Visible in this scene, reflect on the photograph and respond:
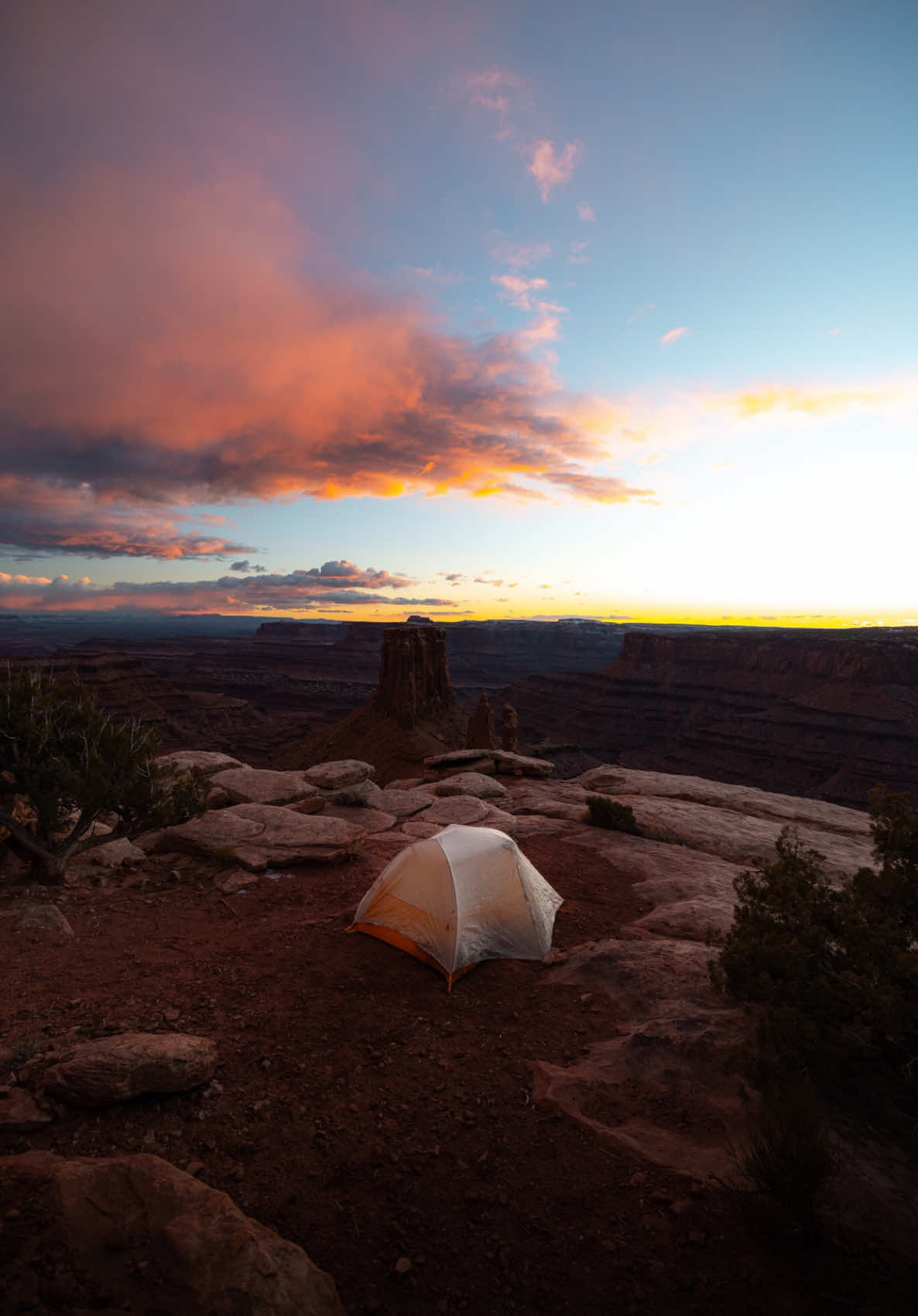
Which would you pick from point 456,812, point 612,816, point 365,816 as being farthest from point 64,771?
point 612,816

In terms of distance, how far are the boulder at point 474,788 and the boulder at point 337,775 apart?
2.77 metres

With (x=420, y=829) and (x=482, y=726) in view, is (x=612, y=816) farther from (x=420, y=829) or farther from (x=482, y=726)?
(x=482, y=726)

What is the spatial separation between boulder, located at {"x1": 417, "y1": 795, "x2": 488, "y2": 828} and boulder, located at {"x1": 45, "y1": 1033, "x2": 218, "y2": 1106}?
10512 millimetres

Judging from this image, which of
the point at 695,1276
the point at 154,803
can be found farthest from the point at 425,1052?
the point at 154,803

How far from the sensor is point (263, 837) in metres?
13.9

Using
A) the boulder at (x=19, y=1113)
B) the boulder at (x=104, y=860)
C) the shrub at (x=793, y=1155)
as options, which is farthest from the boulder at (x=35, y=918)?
the shrub at (x=793, y=1155)

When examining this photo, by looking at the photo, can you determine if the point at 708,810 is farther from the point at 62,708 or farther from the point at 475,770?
the point at 62,708

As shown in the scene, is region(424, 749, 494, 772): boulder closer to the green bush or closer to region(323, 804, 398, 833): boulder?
region(323, 804, 398, 833): boulder

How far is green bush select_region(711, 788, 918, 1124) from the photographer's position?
529cm

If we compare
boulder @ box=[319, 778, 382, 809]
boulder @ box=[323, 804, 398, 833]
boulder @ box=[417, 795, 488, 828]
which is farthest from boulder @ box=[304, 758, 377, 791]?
boulder @ box=[417, 795, 488, 828]

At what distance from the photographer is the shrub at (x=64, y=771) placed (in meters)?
10.8

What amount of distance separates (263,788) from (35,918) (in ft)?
27.7

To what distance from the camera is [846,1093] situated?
5.53 meters

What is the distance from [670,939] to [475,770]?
1612 cm
